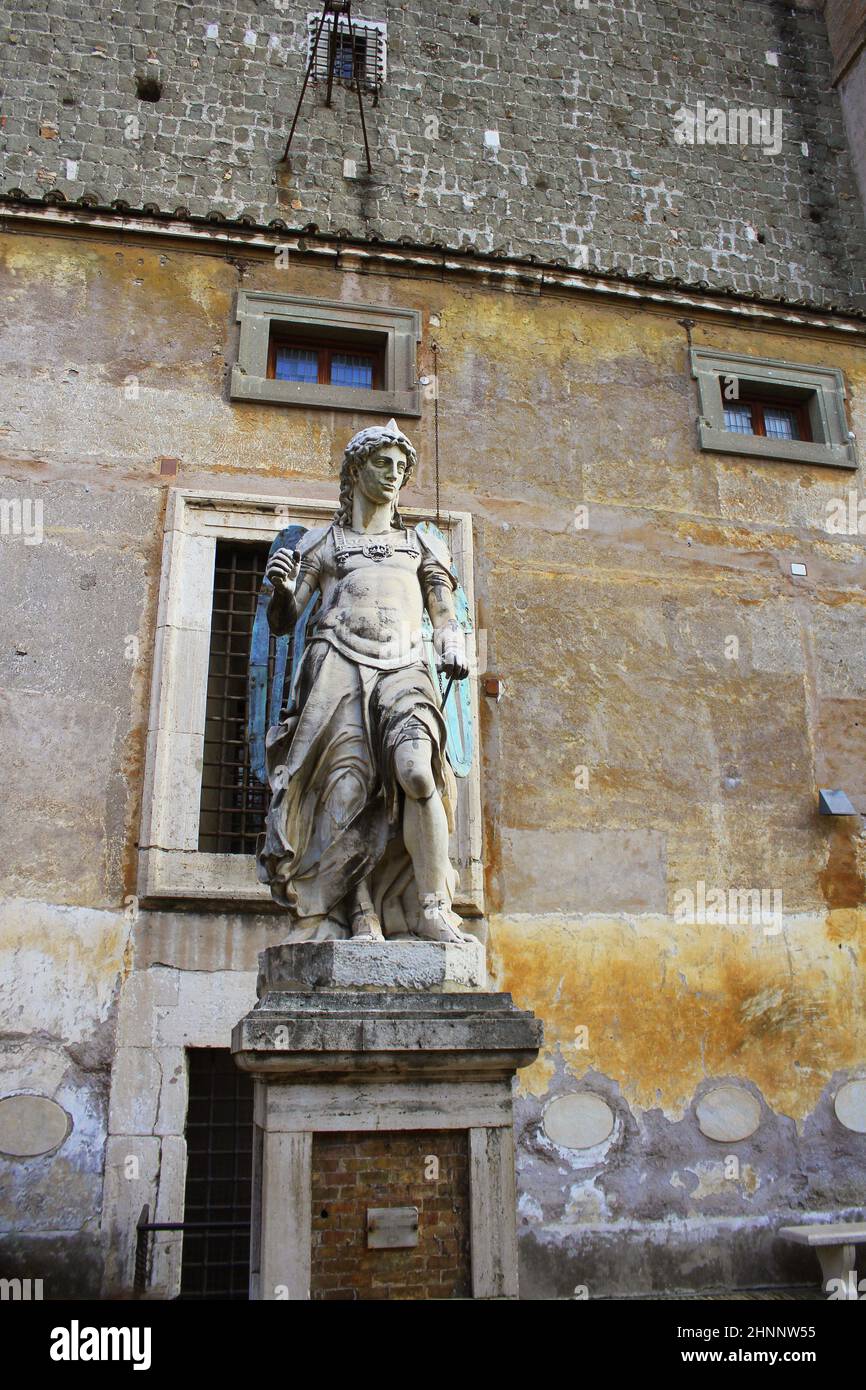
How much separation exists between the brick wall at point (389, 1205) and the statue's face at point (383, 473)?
3.04m

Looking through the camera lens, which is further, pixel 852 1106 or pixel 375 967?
pixel 852 1106

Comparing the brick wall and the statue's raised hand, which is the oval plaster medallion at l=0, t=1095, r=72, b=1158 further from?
the statue's raised hand

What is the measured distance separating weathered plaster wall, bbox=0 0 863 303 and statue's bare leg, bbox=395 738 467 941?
21.8ft

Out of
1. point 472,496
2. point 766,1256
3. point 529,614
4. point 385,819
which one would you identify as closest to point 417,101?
point 472,496

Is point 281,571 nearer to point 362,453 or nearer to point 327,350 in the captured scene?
point 362,453

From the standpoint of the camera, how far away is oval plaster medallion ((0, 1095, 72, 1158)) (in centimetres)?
709

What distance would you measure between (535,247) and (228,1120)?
7828 mm

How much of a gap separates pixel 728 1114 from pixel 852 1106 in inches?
38.7

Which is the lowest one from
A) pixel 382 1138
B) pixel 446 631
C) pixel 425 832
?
pixel 382 1138

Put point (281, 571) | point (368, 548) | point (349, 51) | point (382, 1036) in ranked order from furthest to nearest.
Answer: point (349, 51)
point (368, 548)
point (281, 571)
point (382, 1036)

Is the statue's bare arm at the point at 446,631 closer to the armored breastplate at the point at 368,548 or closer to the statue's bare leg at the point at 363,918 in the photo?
the armored breastplate at the point at 368,548

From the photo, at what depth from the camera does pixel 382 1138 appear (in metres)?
4.28

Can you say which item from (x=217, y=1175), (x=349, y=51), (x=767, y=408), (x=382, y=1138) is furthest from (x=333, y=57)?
(x=382, y=1138)

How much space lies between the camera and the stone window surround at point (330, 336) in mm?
9328
